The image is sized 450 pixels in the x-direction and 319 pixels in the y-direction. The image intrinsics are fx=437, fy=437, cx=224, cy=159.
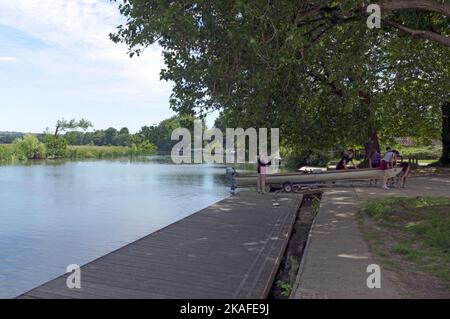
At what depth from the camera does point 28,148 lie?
277ft

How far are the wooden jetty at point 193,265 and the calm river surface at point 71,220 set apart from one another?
113 inches

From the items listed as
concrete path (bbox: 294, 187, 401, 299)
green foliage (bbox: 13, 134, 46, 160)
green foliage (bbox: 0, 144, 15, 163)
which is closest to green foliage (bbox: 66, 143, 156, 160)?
green foliage (bbox: 13, 134, 46, 160)

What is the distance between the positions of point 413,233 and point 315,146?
11797 mm

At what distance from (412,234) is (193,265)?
17.8 ft

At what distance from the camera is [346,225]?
1148 cm

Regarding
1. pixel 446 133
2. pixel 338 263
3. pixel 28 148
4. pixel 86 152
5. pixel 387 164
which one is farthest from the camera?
pixel 86 152

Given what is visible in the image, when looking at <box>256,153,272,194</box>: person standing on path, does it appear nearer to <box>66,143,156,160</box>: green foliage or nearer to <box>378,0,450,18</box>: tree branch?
<box>378,0,450,18</box>: tree branch

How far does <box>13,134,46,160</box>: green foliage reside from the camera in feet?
267

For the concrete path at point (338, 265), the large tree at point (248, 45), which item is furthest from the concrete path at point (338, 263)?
the large tree at point (248, 45)

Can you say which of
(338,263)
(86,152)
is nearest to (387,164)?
(338,263)

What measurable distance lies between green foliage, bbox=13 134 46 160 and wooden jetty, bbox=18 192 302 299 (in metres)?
77.6

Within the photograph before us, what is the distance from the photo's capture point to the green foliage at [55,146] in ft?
300

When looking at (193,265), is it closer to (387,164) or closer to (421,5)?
(421,5)
